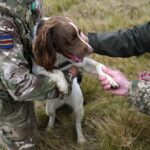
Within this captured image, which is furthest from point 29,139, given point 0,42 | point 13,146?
point 0,42

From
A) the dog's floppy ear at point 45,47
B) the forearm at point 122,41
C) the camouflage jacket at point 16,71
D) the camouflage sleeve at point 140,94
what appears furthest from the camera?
the forearm at point 122,41

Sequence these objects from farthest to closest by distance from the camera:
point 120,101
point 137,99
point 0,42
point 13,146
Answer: point 120,101 → point 13,146 → point 137,99 → point 0,42

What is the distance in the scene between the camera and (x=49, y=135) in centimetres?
419

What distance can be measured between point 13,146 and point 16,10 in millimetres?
1157

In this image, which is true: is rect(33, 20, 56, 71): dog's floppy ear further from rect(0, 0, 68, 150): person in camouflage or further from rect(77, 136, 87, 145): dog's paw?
rect(77, 136, 87, 145): dog's paw

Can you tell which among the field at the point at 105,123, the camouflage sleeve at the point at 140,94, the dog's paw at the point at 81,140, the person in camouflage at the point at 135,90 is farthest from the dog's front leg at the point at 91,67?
the dog's paw at the point at 81,140

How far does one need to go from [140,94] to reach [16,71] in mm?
892

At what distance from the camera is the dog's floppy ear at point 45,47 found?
3.18 m

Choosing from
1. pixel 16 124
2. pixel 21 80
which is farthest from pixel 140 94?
pixel 16 124

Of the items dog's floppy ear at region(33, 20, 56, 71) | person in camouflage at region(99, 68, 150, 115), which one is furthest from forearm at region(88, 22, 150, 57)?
dog's floppy ear at region(33, 20, 56, 71)

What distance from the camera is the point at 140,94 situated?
10.8 feet

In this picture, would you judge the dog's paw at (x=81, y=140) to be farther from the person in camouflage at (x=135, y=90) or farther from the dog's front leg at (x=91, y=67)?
the person in camouflage at (x=135, y=90)

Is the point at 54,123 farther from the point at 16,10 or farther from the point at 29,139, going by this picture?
the point at 16,10

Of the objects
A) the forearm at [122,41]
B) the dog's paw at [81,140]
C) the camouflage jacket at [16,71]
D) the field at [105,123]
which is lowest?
the dog's paw at [81,140]
